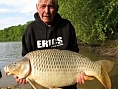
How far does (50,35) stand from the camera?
313cm

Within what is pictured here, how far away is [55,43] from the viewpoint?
123 inches

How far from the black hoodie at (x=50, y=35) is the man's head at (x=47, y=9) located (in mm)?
98

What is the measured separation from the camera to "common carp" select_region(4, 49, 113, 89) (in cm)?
270

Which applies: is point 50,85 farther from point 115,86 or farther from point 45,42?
point 115,86

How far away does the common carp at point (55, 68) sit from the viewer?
2703mm

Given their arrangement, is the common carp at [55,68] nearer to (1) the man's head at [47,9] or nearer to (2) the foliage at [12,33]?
(1) the man's head at [47,9]

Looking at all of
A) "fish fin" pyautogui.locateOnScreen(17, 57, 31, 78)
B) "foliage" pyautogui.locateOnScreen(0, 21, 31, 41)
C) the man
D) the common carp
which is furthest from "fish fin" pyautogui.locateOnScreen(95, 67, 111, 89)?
"foliage" pyautogui.locateOnScreen(0, 21, 31, 41)

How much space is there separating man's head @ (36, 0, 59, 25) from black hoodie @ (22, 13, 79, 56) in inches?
3.9

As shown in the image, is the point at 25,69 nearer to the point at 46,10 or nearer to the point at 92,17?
the point at 46,10

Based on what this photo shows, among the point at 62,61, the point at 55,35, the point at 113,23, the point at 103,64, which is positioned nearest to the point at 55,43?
the point at 55,35

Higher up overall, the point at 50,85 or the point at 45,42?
the point at 45,42

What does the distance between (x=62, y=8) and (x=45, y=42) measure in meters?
16.4

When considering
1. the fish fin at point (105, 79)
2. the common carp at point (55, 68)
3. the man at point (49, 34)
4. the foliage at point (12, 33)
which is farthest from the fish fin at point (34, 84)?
the foliage at point (12, 33)

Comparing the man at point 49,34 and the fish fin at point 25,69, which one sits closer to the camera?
the fish fin at point 25,69
